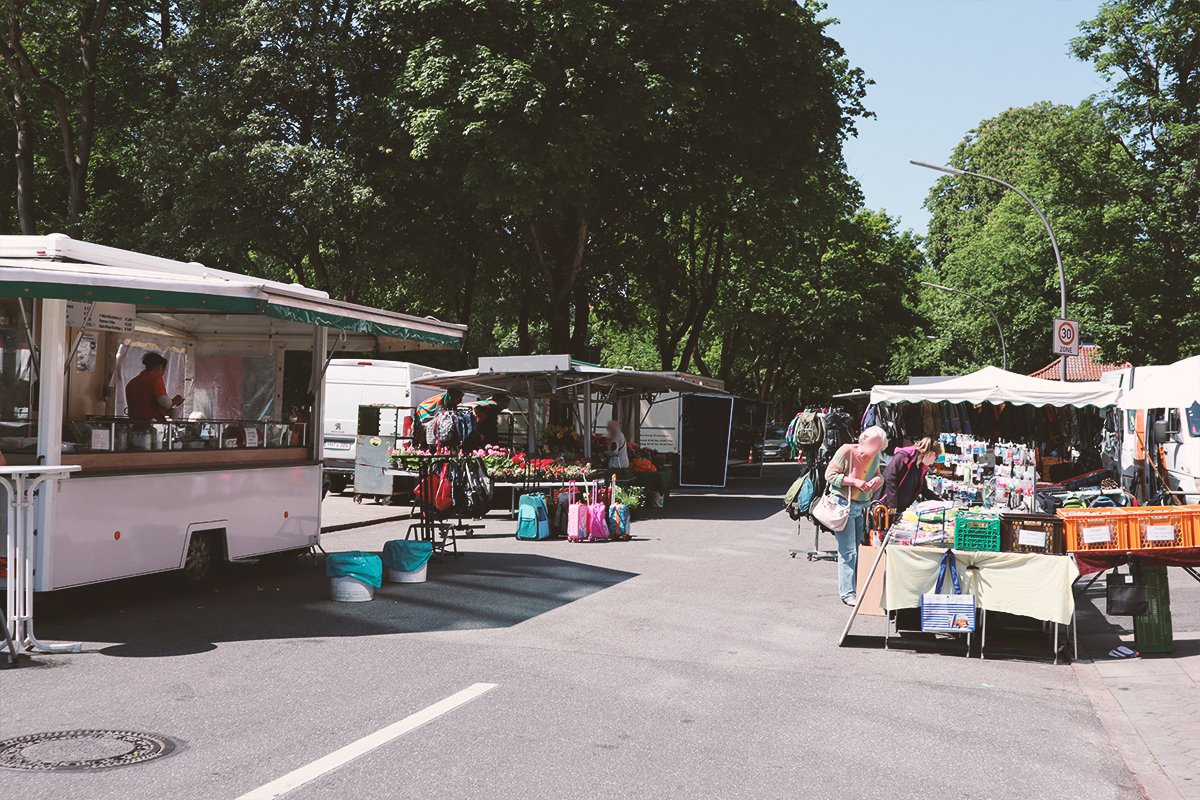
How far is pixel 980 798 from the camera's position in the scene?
16.6 feet

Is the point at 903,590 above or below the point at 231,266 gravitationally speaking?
below

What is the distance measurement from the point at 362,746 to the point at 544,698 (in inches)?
55.5

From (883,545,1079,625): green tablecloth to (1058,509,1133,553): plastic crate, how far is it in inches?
9.2

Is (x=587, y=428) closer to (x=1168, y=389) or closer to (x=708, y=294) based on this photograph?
(x=1168, y=389)

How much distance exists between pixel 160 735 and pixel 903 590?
5330mm

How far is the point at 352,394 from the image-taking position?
24.0 meters

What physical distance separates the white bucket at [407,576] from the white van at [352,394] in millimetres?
12560

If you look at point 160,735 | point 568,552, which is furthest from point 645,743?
point 568,552

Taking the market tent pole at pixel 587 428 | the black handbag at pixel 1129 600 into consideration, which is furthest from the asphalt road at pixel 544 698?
the market tent pole at pixel 587 428

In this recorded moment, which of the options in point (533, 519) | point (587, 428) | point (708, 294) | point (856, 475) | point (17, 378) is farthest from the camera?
point (708, 294)

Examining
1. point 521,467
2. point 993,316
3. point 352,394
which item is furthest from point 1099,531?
point 993,316

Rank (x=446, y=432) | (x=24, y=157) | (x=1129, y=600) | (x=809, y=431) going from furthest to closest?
(x=24, y=157) < (x=809, y=431) < (x=446, y=432) < (x=1129, y=600)

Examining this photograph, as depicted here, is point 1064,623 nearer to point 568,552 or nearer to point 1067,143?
A: point 568,552

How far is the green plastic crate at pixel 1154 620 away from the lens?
8.59 meters
